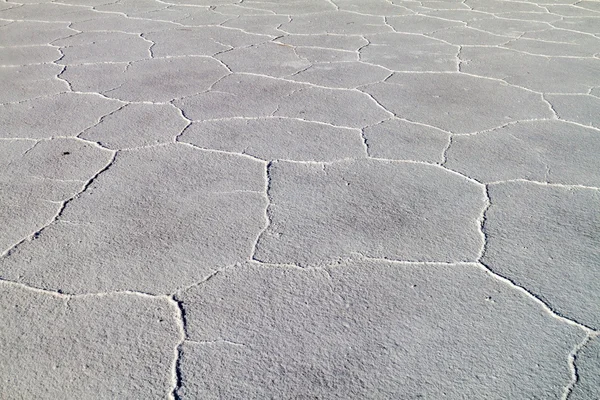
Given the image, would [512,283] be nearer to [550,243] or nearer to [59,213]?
[550,243]

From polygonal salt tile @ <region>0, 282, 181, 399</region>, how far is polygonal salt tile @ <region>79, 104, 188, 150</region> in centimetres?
95

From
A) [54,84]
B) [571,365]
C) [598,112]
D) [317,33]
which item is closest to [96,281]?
[571,365]

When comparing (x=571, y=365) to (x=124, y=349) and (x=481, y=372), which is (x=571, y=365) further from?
(x=124, y=349)

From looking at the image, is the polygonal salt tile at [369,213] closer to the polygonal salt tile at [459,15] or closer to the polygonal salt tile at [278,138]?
the polygonal salt tile at [278,138]

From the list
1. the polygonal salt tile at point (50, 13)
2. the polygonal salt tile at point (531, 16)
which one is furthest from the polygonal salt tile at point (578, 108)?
the polygonal salt tile at point (50, 13)

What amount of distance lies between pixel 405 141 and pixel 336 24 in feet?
6.49

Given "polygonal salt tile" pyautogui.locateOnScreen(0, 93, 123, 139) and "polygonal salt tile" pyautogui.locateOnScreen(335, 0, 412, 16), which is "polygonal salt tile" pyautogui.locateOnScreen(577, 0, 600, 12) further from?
"polygonal salt tile" pyautogui.locateOnScreen(0, 93, 123, 139)

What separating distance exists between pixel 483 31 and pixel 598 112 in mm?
1493

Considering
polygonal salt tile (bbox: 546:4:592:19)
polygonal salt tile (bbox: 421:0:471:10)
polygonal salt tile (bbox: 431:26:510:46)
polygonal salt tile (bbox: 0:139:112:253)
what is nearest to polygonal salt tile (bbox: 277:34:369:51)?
polygonal salt tile (bbox: 431:26:510:46)

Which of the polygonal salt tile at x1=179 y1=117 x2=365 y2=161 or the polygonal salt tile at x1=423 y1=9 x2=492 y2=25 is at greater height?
the polygonal salt tile at x1=179 y1=117 x2=365 y2=161

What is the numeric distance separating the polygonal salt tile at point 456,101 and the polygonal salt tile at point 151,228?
0.85 metres

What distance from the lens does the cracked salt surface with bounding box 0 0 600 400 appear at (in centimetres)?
151

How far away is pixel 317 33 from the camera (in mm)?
4160

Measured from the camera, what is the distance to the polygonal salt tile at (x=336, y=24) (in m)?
4.22
